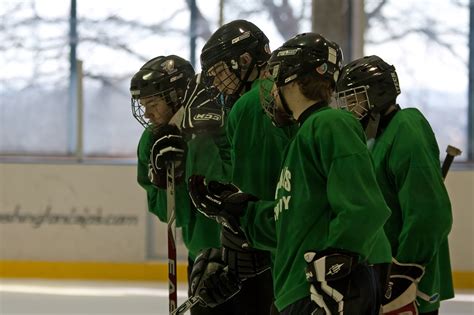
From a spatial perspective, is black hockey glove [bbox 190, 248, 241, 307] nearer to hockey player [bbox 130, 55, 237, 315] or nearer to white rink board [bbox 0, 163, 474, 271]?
hockey player [bbox 130, 55, 237, 315]

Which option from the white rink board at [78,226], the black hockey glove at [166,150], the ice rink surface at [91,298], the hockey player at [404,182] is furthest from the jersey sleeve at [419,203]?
A: the white rink board at [78,226]

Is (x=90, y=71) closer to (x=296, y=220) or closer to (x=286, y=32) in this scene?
(x=286, y=32)

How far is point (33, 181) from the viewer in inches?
270

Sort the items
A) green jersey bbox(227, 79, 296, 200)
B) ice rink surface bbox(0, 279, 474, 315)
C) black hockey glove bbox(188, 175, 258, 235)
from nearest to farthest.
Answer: black hockey glove bbox(188, 175, 258, 235) → green jersey bbox(227, 79, 296, 200) → ice rink surface bbox(0, 279, 474, 315)

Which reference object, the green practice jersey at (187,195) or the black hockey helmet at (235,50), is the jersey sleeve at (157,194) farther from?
the black hockey helmet at (235,50)

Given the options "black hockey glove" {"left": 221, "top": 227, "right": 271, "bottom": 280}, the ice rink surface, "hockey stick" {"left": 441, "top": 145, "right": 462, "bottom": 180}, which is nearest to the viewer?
"black hockey glove" {"left": 221, "top": 227, "right": 271, "bottom": 280}

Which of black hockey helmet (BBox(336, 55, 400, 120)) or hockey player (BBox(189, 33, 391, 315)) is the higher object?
black hockey helmet (BBox(336, 55, 400, 120))

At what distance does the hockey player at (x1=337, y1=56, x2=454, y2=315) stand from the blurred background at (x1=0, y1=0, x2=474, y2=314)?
4.05m

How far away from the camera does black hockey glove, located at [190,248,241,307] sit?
2.81 meters

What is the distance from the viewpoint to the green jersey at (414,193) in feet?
8.58

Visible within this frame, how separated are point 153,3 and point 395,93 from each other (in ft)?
17.0

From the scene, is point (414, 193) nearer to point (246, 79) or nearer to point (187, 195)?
point (246, 79)

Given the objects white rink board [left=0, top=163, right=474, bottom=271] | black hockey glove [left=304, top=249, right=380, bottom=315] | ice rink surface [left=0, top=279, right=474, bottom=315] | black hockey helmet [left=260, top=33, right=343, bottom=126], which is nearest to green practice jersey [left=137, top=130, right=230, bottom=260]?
black hockey helmet [left=260, top=33, right=343, bottom=126]

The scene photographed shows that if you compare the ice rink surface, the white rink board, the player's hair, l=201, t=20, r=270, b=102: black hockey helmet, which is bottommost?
the ice rink surface
